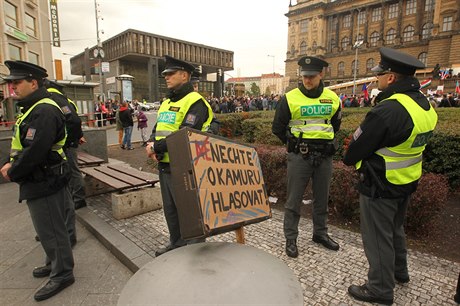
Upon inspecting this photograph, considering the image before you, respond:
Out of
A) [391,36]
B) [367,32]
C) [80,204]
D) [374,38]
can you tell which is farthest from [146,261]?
[367,32]

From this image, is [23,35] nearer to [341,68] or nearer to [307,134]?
[307,134]

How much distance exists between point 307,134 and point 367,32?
243 feet

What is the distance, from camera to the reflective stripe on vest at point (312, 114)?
127 inches

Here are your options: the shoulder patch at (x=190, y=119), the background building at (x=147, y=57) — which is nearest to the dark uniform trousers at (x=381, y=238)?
the shoulder patch at (x=190, y=119)

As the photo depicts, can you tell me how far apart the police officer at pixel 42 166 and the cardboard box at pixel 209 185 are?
Answer: 57.3 inches

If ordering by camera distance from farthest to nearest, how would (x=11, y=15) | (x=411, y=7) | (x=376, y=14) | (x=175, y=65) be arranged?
(x=376, y=14)
(x=411, y=7)
(x=11, y=15)
(x=175, y=65)

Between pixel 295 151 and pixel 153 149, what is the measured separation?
61.1 inches

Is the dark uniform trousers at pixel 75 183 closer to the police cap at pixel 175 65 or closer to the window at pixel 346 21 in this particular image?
the police cap at pixel 175 65

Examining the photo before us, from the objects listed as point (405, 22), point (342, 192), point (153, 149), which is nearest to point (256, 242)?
point (342, 192)

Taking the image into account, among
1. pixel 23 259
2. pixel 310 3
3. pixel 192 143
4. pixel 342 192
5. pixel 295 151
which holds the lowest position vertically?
pixel 23 259

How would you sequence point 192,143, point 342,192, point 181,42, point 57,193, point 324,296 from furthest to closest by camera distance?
1. point 181,42
2. point 342,192
3. point 57,193
4. point 324,296
5. point 192,143

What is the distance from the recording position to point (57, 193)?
2.90 metres

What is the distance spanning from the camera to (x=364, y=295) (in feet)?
8.30

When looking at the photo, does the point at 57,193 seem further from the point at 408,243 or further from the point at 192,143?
the point at 408,243
